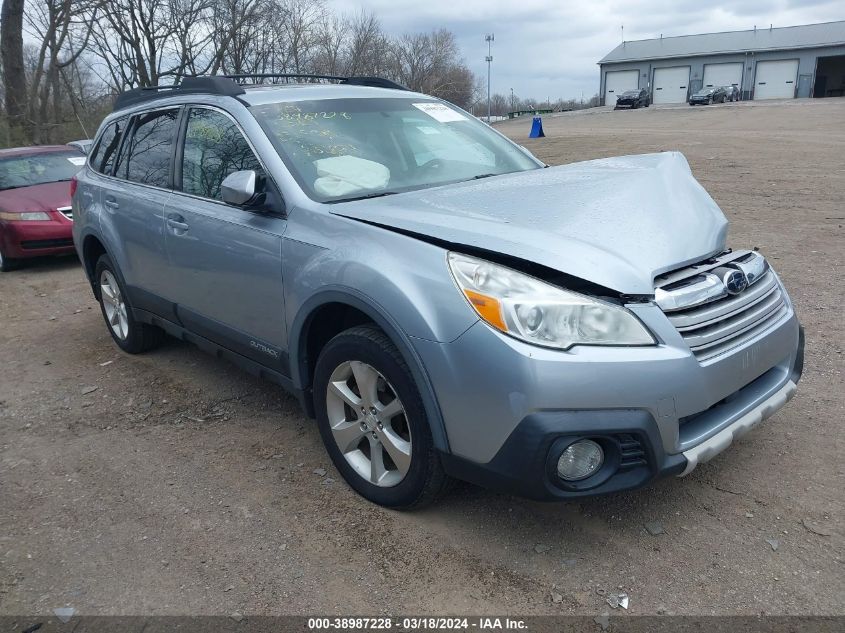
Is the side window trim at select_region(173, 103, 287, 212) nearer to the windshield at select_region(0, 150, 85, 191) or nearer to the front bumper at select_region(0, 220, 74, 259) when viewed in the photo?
the front bumper at select_region(0, 220, 74, 259)

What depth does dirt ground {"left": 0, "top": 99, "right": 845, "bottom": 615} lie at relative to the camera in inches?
97.4

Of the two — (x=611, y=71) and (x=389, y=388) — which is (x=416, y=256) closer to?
(x=389, y=388)

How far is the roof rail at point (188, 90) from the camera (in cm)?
379

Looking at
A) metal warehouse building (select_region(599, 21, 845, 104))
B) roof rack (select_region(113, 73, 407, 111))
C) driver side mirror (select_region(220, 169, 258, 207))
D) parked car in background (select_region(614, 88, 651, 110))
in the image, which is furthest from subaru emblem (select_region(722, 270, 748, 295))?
metal warehouse building (select_region(599, 21, 845, 104))

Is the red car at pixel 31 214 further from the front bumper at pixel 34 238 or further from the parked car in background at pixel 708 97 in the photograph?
the parked car in background at pixel 708 97

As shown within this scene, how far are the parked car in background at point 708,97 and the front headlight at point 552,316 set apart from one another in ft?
163

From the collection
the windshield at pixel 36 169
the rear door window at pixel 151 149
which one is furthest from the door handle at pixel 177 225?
the windshield at pixel 36 169

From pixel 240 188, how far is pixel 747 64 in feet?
208

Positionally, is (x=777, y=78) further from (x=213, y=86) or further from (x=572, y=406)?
(x=572, y=406)

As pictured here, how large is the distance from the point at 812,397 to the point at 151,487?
3.51 metres

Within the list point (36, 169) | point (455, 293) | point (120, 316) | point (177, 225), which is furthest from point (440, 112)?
point (36, 169)

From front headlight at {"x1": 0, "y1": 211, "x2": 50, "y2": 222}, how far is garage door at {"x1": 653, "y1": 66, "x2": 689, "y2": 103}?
2346 inches

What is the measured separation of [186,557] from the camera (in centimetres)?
276

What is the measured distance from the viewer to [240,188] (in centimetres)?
310
